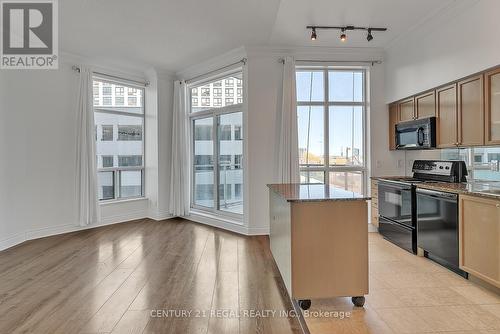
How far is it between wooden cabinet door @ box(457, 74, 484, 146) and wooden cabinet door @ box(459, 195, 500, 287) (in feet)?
2.68

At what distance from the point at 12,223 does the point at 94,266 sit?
6.37ft

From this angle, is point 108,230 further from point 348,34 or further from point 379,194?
point 348,34

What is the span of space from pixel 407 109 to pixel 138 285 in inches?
171

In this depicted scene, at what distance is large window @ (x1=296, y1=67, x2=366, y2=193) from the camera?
4.98 m

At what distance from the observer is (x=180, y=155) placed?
5.85 meters

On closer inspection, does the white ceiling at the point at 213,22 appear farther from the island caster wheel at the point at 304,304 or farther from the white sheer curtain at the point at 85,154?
the island caster wheel at the point at 304,304

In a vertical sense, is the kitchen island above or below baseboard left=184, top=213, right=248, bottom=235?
above

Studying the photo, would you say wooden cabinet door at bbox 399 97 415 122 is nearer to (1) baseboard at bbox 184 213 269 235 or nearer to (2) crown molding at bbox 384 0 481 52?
(2) crown molding at bbox 384 0 481 52

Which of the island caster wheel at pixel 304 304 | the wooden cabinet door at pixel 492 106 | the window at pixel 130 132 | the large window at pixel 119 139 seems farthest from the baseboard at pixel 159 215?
the wooden cabinet door at pixel 492 106

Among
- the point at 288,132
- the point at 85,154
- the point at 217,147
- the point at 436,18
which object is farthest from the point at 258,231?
the point at 436,18

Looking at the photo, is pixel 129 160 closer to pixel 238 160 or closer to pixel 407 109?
pixel 238 160

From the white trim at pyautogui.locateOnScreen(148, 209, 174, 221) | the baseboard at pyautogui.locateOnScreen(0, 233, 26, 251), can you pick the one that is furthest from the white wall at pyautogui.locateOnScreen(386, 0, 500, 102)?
the baseboard at pyautogui.locateOnScreen(0, 233, 26, 251)

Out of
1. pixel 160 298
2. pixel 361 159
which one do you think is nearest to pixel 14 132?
pixel 160 298

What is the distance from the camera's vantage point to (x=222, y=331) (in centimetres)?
214
